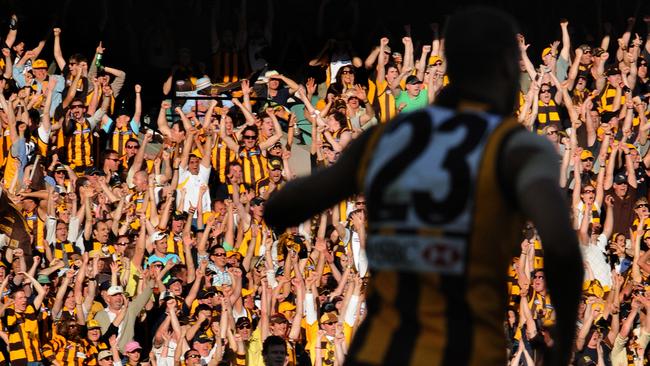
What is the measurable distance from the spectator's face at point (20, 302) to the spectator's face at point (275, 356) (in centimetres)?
329

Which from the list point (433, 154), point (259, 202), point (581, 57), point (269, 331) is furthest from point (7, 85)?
point (433, 154)

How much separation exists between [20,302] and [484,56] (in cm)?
1103

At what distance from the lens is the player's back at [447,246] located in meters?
3.38

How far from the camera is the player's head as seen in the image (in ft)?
11.3

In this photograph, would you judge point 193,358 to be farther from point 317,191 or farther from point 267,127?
point 317,191

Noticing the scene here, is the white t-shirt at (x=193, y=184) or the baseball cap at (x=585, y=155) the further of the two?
the baseball cap at (x=585, y=155)

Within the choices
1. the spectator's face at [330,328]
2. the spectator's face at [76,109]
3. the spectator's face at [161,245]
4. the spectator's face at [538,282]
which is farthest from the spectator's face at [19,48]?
the spectator's face at [538,282]

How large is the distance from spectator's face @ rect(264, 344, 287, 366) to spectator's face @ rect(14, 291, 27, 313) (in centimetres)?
329

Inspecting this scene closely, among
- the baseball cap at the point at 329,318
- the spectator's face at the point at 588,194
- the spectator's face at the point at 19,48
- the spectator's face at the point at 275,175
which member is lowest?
the baseball cap at the point at 329,318

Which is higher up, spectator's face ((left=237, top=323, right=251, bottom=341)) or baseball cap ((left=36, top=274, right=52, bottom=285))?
baseball cap ((left=36, top=274, right=52, bottom=285))

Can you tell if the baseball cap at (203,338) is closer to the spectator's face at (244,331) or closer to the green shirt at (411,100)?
the spectator's face at (244,331)

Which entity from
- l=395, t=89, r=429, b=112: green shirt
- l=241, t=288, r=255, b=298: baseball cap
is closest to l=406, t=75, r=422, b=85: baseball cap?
l=395, t=89, r=429, b=112: green shirt

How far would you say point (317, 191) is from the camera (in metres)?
3.62

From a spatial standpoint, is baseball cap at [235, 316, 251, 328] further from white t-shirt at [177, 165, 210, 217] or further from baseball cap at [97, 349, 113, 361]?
white t-shirt at [177, 165, 210, 217]
